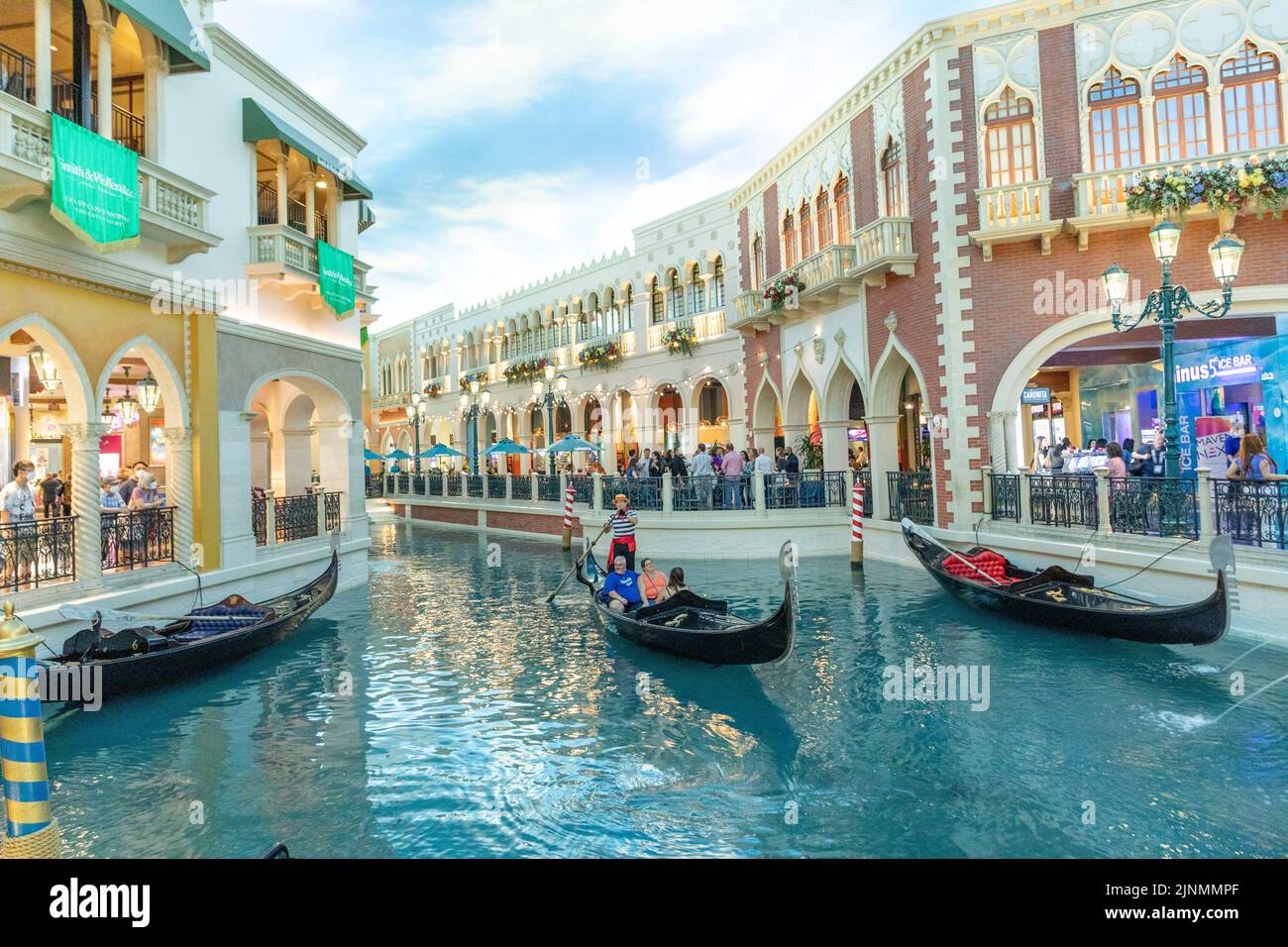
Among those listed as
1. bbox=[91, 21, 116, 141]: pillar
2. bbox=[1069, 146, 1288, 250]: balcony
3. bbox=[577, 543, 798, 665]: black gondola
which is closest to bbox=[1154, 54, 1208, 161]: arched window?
bbox=[1069, 146, 1288, 250]: balcony

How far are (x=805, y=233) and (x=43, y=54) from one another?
12552 mm

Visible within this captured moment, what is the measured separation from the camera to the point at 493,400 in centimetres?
2895

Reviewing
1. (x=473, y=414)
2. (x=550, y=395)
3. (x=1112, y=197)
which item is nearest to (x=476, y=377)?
(x=473, y=414)

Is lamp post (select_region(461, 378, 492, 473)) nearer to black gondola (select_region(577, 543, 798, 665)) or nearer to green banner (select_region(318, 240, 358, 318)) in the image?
green banner (select_region(318, 240, 358, 318))

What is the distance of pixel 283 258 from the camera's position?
10008 millimetres

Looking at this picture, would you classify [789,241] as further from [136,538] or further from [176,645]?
[176,645]

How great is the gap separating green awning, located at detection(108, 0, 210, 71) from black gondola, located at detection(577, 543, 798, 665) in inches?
284

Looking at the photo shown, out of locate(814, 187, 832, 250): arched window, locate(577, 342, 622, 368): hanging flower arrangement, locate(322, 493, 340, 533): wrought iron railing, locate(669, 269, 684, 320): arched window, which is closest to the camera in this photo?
locate(322, 493, 340, 533): wrought iron railing

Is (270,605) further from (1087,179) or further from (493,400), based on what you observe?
(493,400)

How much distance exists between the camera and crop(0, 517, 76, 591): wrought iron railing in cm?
686

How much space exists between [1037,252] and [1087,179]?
1.09 meters

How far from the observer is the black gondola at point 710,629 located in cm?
621

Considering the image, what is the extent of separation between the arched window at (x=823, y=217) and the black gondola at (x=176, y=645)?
1146cm
